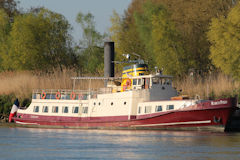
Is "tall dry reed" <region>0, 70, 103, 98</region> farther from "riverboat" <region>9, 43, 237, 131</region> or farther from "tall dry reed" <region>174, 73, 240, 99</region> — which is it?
"tall dry reed" <region>174, 73, 240, 99</region>

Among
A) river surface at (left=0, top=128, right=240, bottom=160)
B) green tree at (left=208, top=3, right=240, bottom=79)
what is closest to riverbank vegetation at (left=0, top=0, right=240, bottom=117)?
green tree at (left=208, top=3, right=240, bottom=79)

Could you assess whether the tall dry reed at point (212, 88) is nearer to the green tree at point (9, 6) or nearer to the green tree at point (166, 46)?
the green tree at point (166, 46)

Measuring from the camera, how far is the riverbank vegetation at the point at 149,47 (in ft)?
181

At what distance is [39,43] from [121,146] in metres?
45.5

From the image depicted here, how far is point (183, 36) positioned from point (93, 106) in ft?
65.4

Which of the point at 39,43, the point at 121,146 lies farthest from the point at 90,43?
the point at 121,146

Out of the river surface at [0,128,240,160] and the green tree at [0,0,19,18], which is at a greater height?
the green tree at [0,0,19,18]

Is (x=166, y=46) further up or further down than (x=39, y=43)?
further down

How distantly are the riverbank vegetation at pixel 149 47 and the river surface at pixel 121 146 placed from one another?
9.69 m

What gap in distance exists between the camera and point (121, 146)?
36.1 metres

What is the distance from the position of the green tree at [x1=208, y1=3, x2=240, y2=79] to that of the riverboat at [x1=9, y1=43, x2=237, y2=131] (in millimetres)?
7401

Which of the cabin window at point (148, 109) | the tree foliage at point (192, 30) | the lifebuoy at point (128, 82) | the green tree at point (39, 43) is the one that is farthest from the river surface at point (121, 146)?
the green tree at point (39, 43)

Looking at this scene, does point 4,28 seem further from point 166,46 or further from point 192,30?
point 166,46

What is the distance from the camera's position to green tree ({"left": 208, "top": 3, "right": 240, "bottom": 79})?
178 ft
